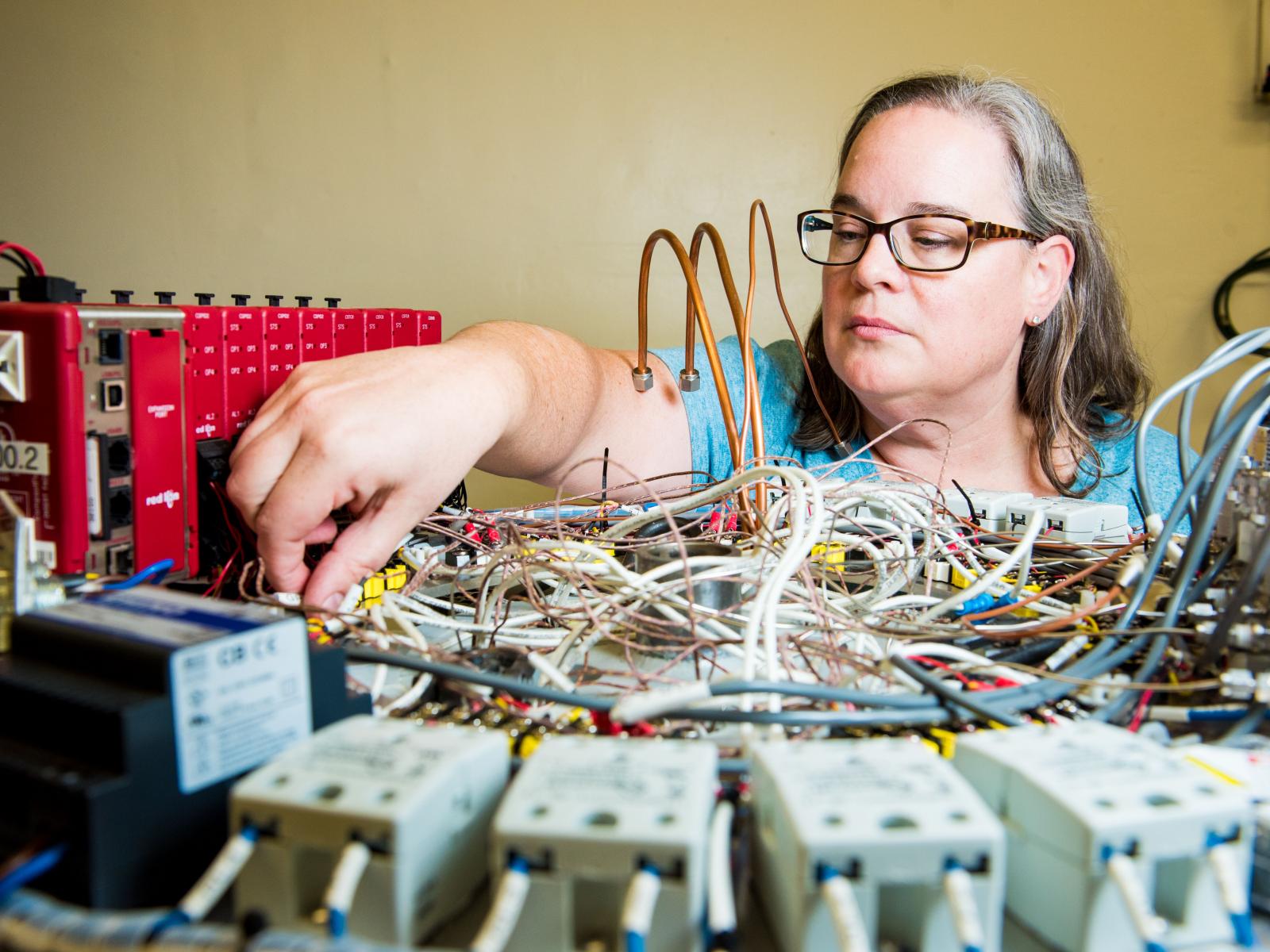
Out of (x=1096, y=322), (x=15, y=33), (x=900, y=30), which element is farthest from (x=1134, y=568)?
(x=15, y=33)

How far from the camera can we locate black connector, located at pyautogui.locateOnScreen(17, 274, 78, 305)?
720 millimetres

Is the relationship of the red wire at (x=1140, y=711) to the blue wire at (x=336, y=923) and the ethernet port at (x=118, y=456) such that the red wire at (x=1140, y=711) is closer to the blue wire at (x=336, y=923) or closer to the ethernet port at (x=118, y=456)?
the blue wire at (x=336, y=923)

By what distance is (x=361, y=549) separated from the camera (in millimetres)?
729

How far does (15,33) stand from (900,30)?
7.42 ft

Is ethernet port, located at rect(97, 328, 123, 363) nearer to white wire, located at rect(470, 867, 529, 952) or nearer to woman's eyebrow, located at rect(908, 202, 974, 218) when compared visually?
white wire, located at rect(470, 867, 529, 952)

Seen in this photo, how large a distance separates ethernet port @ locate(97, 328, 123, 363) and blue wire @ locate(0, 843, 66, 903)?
420mm

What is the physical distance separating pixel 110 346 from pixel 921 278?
97cm

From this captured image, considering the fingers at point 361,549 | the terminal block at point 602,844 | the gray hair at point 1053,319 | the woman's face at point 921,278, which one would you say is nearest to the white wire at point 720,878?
the terminal block at point 602,844

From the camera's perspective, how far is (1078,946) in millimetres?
356

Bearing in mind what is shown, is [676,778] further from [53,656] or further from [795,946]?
[53,656]

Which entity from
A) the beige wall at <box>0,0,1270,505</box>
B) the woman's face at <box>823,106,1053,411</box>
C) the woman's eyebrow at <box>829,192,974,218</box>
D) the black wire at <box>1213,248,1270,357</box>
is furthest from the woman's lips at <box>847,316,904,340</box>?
the black wire at <box>1213,248,1270,357</box>

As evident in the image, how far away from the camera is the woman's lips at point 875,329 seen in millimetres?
1265

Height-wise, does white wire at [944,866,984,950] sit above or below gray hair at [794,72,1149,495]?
below

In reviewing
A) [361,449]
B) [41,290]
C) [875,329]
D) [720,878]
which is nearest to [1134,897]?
[720,878]
